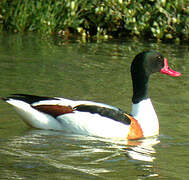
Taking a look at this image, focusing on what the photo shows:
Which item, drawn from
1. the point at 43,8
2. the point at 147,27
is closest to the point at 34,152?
the point at 43,8

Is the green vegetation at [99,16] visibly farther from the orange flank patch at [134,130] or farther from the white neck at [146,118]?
the orange flank patch at [134,130]

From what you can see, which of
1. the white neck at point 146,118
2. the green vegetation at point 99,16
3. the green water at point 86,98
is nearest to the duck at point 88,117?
the white neck at point 146,118

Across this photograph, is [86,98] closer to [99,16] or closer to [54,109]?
[54,109]

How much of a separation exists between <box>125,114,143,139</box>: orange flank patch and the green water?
131 mm

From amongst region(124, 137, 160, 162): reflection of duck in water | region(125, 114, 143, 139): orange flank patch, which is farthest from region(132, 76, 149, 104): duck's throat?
region(124, 137, 160, 162): reflection of duck in water

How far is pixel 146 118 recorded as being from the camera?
7141 millimetres

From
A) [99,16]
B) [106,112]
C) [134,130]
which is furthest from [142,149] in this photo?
[99,16]

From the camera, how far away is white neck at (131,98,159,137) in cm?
708

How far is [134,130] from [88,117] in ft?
2.11

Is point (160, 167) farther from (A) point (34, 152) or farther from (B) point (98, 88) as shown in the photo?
(B) point (98, 88)

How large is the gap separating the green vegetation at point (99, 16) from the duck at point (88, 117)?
753 cm

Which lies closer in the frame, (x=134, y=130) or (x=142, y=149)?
(x=142, y=149)

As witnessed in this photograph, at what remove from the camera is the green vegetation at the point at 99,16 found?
14500mm

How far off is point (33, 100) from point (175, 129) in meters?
2.01
